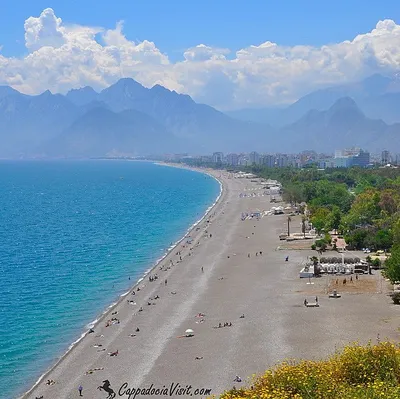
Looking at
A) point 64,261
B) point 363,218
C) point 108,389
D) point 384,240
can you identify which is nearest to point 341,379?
point 108,389

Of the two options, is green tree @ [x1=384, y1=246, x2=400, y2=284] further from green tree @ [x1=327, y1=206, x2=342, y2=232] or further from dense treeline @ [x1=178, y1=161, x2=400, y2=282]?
green tree @ [x1=327, y1=206, x2=342, y2=232]

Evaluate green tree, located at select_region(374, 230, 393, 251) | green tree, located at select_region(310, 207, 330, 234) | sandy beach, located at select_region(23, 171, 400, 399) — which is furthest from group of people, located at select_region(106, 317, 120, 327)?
green tree, located at select_region(310, 207, 330, 234)

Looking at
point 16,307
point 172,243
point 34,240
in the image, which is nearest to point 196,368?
point 16,307

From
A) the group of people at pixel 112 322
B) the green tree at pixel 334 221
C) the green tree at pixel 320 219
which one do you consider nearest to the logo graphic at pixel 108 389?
the group of people at pixel 112 322

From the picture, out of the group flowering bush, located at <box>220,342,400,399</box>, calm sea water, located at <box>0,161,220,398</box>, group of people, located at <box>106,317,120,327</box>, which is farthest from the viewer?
group of people, located at <box>106,317,120,327</box>

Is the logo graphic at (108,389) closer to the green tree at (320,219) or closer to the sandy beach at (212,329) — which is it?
the sandy beach at (212,329)

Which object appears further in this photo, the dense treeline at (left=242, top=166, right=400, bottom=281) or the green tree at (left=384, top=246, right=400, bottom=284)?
the dense treeline at (left=242, top=166, right=400, bottom=281)
